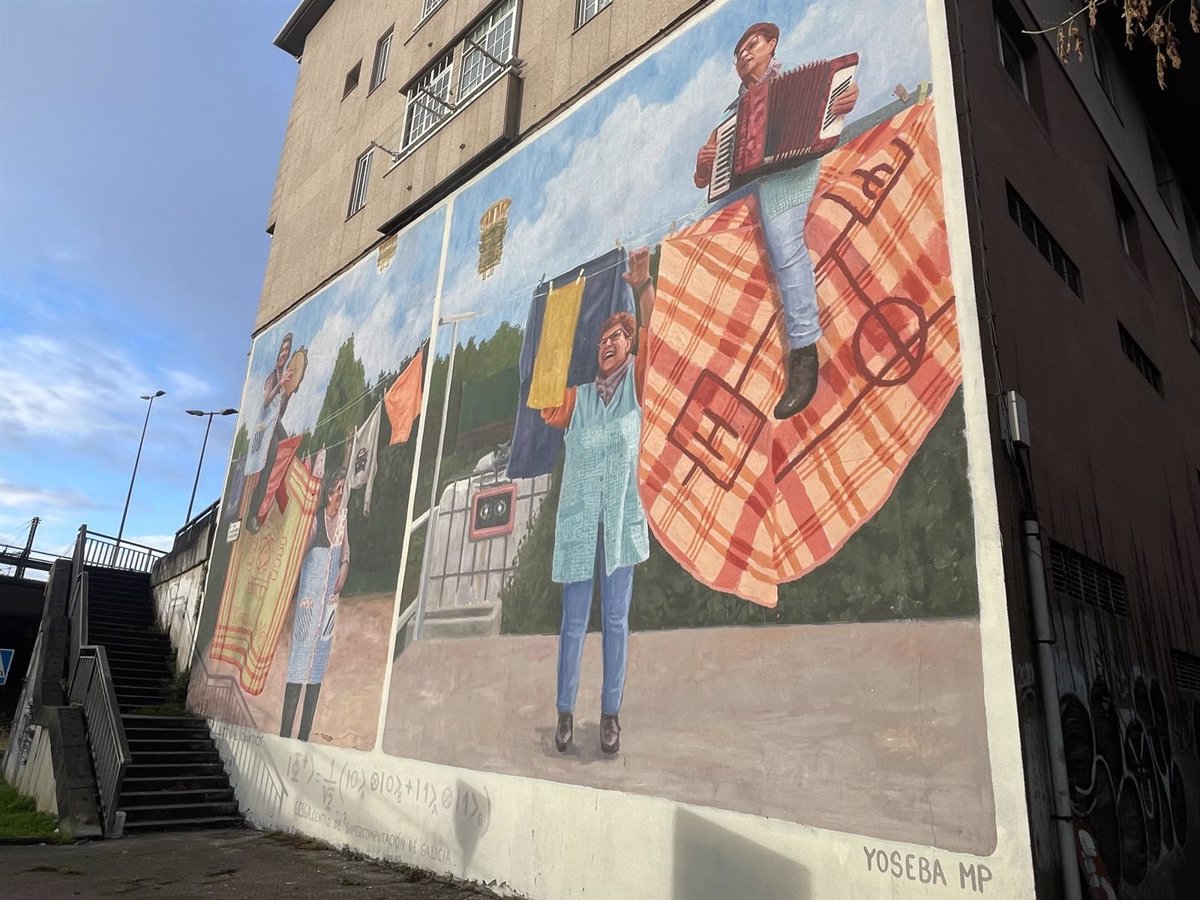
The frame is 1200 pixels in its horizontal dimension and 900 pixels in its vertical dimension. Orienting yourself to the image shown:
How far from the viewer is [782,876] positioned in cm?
577

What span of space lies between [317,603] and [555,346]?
5.77 m

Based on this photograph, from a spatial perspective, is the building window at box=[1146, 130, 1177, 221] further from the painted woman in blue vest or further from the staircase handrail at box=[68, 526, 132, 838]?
the staircase handrail at box=[68, 526, 132, 838]

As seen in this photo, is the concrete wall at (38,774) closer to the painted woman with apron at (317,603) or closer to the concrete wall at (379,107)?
the painted woman with apron at (317,603)

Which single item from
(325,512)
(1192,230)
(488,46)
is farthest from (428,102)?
(1192,230)

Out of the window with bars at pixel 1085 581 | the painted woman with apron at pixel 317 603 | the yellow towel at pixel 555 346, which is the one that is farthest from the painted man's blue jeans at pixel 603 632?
the painted woman with apron at pixel 317 603

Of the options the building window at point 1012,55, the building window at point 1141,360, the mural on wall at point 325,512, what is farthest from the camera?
the mural on wall at point 325,512

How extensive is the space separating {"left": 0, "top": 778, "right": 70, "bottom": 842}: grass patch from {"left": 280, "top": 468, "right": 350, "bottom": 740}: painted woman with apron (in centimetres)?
289

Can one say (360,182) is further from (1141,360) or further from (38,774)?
(1141,360)

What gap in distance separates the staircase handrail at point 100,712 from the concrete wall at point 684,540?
1916mm

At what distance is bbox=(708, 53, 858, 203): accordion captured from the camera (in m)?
7.33

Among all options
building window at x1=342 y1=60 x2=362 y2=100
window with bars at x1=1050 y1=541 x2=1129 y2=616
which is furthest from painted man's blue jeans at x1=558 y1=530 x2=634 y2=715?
building window at x1=342 y1=60 x2=362 y2=100

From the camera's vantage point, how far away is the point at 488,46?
43.1 ft

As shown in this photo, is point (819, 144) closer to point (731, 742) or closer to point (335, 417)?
point (731, 742)

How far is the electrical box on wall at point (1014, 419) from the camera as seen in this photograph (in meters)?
5.83
